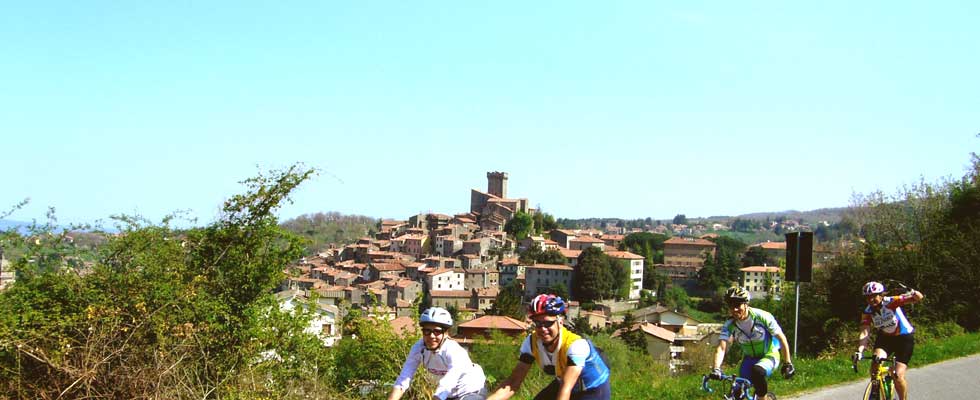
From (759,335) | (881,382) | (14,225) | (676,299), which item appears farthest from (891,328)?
(676,299)

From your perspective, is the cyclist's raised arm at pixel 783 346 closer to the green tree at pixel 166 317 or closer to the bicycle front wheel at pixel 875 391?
the bicycle front wheel at pixel 875 391

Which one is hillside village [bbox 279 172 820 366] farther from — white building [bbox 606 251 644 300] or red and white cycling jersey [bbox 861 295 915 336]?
red and white cycling jersey [bbox 861 295 915 336]

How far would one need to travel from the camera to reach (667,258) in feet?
367

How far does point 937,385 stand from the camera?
8.08m

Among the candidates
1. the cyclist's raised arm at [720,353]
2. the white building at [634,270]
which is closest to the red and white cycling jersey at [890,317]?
the cyclist's raised arm at [720,353]

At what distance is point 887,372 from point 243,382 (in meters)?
7.12

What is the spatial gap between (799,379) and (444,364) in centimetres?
571

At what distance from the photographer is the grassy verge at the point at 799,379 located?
26.0ft

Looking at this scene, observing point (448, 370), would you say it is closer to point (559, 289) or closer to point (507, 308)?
point (507, 308)

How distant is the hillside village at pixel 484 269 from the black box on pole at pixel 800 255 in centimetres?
3652

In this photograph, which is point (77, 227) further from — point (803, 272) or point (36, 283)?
point (803, 272)

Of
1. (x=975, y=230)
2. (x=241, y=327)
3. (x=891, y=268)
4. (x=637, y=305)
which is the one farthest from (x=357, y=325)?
(x=637, y=305)

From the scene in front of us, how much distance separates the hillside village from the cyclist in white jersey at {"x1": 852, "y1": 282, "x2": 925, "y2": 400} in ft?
131

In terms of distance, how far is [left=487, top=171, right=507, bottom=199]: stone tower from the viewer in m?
149
